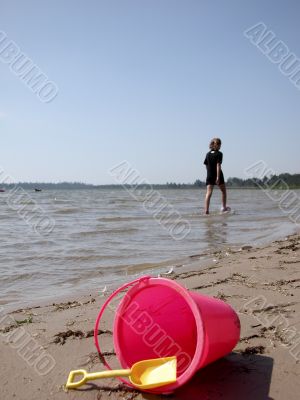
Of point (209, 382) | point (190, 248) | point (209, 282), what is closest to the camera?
point (209, 382)

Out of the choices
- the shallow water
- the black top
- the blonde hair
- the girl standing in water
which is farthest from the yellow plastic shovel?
the blonde hair

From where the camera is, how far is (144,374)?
74.9 inches

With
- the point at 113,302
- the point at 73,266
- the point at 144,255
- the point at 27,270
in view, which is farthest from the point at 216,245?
the point at 113,302

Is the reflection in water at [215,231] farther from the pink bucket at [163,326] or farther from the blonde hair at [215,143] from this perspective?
the pink bucket at [163,326]

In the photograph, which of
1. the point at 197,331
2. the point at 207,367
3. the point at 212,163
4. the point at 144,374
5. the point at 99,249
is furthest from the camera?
the point at 212,163

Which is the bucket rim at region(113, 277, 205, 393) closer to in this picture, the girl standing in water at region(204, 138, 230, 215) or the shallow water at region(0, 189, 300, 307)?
→ the shallow water at region(0, 189, 300, 307)

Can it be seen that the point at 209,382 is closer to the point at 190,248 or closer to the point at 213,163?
the point at 190,248

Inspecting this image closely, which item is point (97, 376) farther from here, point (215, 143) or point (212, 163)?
point (215, 143)

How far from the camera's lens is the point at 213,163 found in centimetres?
1043

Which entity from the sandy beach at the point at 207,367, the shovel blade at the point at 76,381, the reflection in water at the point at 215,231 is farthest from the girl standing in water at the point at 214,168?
the shovel blade at the point at 76,381

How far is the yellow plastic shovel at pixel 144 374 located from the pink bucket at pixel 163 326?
0.05 meters

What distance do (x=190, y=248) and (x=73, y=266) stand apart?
172 centimetres

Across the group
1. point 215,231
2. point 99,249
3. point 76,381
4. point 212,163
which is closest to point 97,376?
point 76,381

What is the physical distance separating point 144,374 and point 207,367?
13.4 inches
